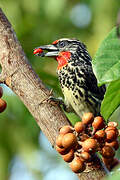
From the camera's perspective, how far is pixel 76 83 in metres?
3.86

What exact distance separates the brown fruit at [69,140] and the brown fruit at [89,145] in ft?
0.15

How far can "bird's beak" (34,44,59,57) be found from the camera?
3.51m

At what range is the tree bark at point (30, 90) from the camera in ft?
6.70

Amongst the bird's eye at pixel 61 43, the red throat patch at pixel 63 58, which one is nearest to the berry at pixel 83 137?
the red throat patch at pixel 63 58

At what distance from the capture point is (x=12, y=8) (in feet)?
15.6

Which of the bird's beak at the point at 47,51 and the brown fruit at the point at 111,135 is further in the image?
the bird's beak at the point at 47,51

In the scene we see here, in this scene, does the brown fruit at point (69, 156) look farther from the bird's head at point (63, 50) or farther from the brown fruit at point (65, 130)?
the bird's head at point (63, 50)

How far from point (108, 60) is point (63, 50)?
264 cm

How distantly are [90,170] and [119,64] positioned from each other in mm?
644

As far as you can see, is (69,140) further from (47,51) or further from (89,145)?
(47,51)

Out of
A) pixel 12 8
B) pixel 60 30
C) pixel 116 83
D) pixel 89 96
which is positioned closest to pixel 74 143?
pixel 116 83

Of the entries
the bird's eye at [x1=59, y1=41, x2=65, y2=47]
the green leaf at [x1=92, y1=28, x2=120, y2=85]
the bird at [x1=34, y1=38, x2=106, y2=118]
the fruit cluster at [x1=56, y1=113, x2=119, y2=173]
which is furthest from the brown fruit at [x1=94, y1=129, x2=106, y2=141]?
the bird's eye at [x1=59, y1=41, x2=65, y2=47]

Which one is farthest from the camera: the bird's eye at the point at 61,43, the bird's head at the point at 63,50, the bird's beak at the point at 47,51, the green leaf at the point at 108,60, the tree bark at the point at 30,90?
the bird's eye at the point at 61,43

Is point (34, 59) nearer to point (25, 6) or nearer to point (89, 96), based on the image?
point (89, 96)
